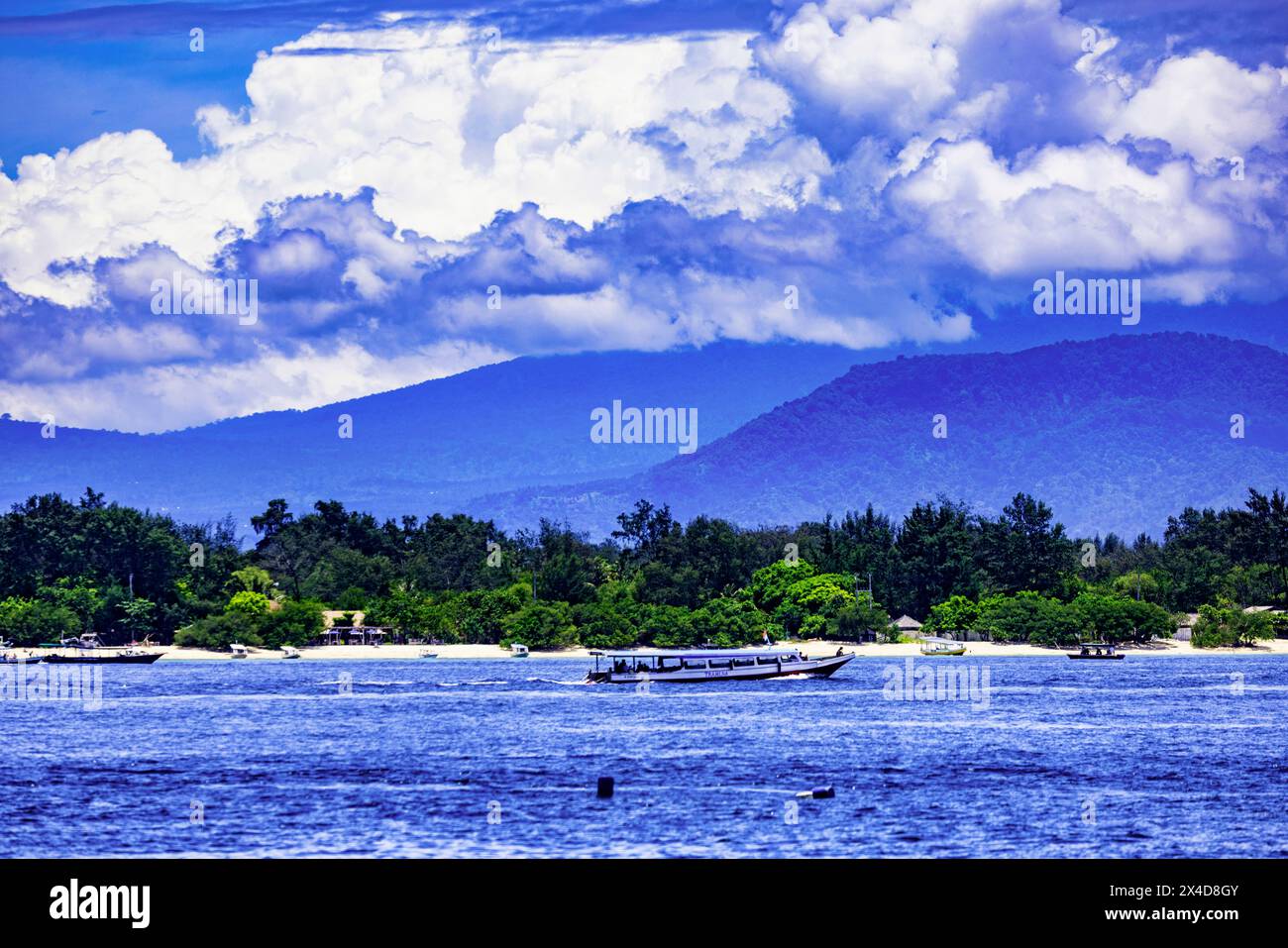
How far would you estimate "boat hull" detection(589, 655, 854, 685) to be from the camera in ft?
440

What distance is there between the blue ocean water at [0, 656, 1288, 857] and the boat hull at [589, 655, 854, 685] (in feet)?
48.9

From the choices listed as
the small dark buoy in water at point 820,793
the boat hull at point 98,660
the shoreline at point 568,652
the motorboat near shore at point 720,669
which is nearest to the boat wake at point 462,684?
the motorboat near shore at point 720,669

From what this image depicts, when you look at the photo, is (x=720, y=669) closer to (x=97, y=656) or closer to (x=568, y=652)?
(x=568, y=652)

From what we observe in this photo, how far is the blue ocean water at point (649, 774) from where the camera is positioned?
49.3m

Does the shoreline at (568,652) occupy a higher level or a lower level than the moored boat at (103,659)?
lower

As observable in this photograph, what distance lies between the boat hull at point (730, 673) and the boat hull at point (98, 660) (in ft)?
187

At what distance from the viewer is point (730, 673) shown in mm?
137500

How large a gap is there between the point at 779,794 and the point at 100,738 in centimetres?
3961

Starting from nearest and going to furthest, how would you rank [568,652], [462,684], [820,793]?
1. [820,793]
2. [462,684]
3. [568,652]

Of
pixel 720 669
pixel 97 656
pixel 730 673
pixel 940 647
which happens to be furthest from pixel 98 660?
pixel 940 647

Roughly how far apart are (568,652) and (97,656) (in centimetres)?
4893

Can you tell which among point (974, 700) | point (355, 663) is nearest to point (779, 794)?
point (974, 700)

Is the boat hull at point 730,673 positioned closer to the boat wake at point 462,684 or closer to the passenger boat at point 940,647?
the boat wake at point 462,684

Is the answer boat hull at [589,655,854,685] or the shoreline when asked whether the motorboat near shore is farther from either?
the shoreline
